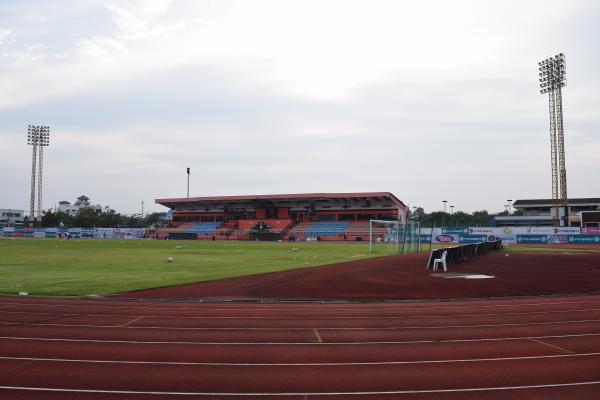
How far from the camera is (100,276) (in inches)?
923

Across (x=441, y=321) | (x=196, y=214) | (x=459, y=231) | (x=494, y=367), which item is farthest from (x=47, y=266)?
(x=196, y=214)

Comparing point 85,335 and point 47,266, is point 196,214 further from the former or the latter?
point 85,335

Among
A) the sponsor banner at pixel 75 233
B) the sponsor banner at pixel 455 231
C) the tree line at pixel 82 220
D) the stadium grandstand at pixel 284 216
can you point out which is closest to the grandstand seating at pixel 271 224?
the stadium grandstand at pixel 284 216

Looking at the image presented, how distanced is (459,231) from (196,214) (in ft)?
232

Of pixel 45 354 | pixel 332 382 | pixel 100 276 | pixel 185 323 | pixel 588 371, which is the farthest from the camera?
pixel 100 276

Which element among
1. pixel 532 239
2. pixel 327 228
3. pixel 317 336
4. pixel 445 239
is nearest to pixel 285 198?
pixel 327 228

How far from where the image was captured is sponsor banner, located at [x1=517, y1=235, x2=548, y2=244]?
68.5m

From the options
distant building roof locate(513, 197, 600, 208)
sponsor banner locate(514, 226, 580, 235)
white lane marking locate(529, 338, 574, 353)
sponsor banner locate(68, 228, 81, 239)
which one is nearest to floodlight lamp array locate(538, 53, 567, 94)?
sponsor banner locate(514, 226, 580, 235)

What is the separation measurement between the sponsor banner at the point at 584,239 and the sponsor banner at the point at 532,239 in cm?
343

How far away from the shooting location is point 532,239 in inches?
2717

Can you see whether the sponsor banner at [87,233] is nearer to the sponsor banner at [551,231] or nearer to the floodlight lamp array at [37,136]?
the floodlight lamp array at [37,136]

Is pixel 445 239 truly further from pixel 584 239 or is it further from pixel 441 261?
pixel 441 261

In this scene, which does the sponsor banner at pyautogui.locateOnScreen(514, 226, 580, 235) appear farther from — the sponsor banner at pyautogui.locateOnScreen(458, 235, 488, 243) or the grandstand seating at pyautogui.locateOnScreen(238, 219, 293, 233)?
the grandstand seating at pyautogui.locateOnScreen(238, 219, 293, 233)

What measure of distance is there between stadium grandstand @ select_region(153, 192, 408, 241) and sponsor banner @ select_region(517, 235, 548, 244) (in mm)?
27450
